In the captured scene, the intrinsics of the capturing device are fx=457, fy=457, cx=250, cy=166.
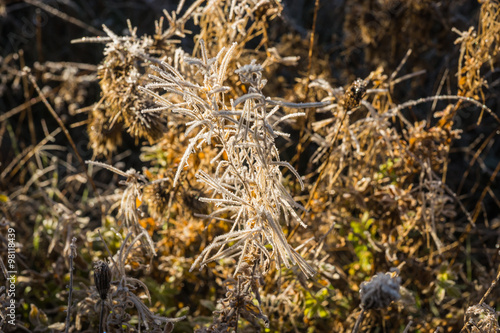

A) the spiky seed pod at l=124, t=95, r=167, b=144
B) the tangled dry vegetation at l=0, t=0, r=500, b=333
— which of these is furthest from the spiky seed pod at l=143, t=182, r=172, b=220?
the spiky seed pod at l=124, t=95, r=167, b=144

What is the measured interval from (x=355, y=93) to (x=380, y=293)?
510 millimetres

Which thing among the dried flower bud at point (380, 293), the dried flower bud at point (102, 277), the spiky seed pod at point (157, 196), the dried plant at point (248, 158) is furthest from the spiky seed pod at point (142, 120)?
the dried flower bud at point (380, 293)

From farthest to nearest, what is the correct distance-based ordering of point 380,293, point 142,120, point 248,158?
point 142,120, point 248,158, point 380,293

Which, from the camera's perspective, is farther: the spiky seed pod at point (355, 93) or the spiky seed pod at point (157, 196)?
the spiky seed pod at point (157, 196)

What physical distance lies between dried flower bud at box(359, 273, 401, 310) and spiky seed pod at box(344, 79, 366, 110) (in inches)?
18.5

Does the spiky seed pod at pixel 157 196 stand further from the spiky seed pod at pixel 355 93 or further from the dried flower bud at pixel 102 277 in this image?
the spiky seed pod at pixel 355 93

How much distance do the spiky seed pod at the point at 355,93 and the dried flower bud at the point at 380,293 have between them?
1.54 ft

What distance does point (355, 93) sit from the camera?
113 centimetres

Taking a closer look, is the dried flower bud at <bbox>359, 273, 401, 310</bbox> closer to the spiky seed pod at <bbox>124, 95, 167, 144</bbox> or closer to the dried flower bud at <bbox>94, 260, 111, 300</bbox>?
the dried flower bud at <bbox>94, 260, 111, 300</bbox>

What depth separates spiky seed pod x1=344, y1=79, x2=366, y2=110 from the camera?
3.66 ft

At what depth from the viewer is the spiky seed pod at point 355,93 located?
3.66 feet

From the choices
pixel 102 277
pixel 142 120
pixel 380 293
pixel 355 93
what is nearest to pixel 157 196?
pixel 142 120

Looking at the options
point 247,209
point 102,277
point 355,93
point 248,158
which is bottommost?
point 102,277

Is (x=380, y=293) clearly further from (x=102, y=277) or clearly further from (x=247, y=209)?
(x=102, y=277)
